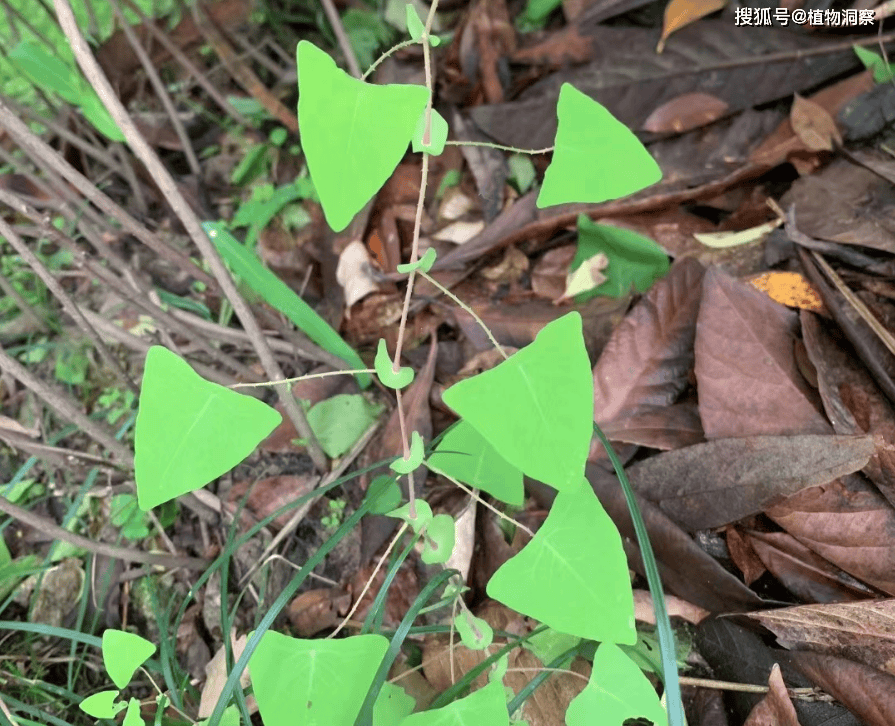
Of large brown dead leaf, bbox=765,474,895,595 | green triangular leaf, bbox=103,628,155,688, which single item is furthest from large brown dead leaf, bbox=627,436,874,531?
green triangular leaf, bbox=103,628,155,688

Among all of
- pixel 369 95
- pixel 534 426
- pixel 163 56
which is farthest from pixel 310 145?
pixel 163 56

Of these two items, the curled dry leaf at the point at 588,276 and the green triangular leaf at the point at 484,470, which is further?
the curled dry leaf at the point at 588,276

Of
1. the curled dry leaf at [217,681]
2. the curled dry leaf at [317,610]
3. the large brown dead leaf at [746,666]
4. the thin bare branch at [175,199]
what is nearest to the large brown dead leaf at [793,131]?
the large brown dead leaf at [746,666]

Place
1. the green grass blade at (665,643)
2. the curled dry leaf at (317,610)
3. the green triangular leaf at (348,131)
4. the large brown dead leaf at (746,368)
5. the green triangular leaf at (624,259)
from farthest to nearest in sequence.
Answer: the green triangular leaf at (624,259) < the curled dry leaf at (317,610) < the large brown dead leaf at (746,368) < the green grass blade at (665,643) < the green triangular leaf at (348,131)

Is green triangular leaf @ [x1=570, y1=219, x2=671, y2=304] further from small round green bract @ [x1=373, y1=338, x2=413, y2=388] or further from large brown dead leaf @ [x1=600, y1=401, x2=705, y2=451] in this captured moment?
small round green bract @ [x1=373, y1=338, x2=413, y2=388]

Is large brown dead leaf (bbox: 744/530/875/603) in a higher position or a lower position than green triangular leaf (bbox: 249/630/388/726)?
lower

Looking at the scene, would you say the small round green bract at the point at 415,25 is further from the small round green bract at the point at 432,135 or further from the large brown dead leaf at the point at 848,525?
the large brown dead leaf at the point at 848,525
